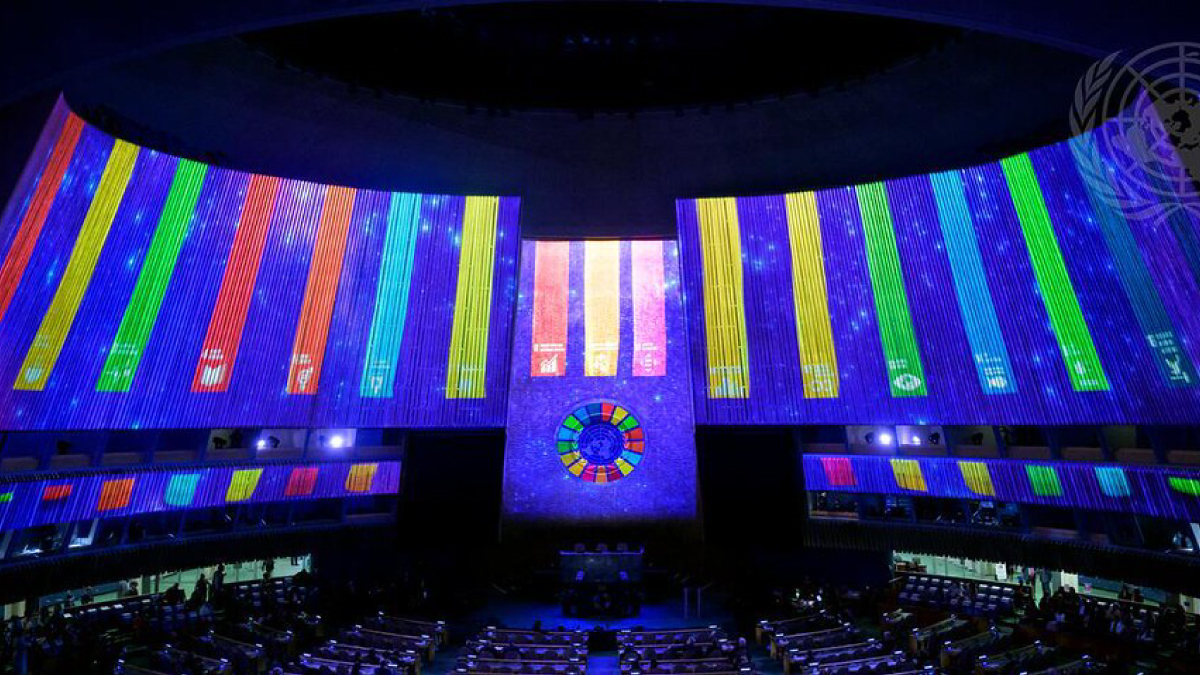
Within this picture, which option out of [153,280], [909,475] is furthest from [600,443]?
[153,280]

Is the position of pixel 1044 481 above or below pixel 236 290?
below

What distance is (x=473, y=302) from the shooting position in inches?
658

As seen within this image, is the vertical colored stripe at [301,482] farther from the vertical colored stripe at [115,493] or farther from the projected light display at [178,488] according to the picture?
the vertical colored stripe at [115,493]

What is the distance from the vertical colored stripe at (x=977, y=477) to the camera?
1499 cm

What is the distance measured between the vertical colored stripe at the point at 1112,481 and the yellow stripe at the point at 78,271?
730 inches

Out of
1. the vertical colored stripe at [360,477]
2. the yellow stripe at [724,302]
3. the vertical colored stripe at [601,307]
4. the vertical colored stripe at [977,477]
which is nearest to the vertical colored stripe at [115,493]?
the vertical colored stripe at [360,477]

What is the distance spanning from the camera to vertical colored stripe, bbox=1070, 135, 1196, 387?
37.6ft

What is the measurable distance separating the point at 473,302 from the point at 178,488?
721cm

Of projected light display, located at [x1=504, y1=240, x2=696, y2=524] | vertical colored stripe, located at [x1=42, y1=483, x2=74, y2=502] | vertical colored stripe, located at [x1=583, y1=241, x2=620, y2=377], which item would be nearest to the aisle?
projected light display, located at [x1=504, y1=240, x2=696, y2=524]

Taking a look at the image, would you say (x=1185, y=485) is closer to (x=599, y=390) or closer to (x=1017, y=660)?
(x=1017, y=660)

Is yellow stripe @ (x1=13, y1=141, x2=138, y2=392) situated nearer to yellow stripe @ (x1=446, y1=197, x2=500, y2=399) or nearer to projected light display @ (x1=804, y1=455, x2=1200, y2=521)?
yellow stripe @ (x1=446, y1=197, x2=500, y2=399)

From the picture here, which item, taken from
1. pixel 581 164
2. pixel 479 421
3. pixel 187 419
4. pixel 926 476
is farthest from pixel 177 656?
pixel 926 476

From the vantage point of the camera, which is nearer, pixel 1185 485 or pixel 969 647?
pixel 1185 485

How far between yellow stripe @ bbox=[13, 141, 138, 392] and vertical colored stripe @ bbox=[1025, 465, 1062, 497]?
18.0 meters
